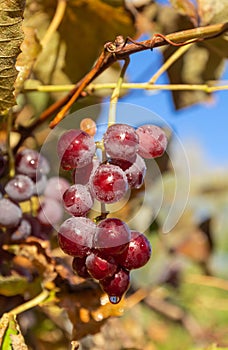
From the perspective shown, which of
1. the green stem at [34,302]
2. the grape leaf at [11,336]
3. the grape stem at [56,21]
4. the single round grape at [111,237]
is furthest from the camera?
the grape stem at [56,21]

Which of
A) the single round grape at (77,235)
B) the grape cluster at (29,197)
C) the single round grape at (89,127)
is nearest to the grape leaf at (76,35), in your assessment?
the grape cluster at (29,197)

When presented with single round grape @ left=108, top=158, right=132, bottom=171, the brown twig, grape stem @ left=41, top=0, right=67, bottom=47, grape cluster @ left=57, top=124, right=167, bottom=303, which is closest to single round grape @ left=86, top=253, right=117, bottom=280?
grape cluster @ left=57, top=124, right=167, bottom=303

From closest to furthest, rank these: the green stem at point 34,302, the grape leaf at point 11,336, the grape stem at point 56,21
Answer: the grape leaf at point 11,336 < the green stem at point 34,302 < the grape stem at point 56,21

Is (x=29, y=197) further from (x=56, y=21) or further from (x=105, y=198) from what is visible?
(x=56, y=21)

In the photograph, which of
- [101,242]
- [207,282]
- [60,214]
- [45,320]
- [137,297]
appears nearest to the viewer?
[101,242]

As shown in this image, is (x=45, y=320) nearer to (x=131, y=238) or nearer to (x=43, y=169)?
(x=43, y=169)

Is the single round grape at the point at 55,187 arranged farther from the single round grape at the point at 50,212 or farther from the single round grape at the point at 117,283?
the single round grape at the point at 117,283

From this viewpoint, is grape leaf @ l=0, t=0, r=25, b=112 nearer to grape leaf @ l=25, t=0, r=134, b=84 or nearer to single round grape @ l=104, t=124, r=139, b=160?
single round grape @ l=104, t=124, r=139, b=160

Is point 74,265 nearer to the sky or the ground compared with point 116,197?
nearer to the ground

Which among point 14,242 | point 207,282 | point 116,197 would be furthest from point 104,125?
point 207,282
